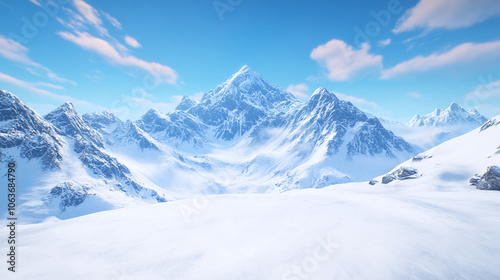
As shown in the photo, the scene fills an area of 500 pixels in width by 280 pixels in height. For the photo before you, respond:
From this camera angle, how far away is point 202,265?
8242 mm

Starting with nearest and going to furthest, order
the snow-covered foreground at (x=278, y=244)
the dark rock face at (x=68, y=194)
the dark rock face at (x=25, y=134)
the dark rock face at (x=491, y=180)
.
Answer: the snow-covered foreground at (x=278, y=244), the dark rock face at (x=491, y=180), the dark rock face at (x=68, y=194), the dark rock face at (x=25, y=134)

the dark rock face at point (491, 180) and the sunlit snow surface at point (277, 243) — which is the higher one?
the sunlit snow surface at point (277, 243)

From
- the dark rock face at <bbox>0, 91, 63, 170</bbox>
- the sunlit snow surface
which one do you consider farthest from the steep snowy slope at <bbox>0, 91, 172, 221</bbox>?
the sunlit snow surface

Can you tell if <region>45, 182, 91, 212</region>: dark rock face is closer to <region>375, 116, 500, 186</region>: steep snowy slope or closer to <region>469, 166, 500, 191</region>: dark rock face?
<region>375, 116, 500, 186</region>: steep snowy slope

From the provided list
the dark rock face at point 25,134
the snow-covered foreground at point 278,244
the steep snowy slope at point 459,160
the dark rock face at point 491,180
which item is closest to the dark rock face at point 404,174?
the steep snowy slope at point 459,160

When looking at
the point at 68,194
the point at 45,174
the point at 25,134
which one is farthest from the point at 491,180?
the point at 25,134

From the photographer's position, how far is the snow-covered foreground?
286 inches

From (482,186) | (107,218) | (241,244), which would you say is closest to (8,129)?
(107,218)

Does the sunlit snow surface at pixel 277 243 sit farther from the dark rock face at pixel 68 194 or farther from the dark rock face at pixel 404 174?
the dark rock face at pixel 68 194

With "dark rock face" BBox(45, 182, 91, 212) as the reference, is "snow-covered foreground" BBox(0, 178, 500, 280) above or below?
below

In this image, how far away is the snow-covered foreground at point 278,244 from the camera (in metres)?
7.27

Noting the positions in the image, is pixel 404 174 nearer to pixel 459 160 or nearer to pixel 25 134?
pixel 459 160

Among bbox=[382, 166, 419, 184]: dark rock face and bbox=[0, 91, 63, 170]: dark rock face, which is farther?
bbox=[0, 91, 63, 170]: dark rock face

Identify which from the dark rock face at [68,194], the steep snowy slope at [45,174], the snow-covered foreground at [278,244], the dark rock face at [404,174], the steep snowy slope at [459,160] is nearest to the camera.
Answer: the snow-covered foreground at [278,244]
